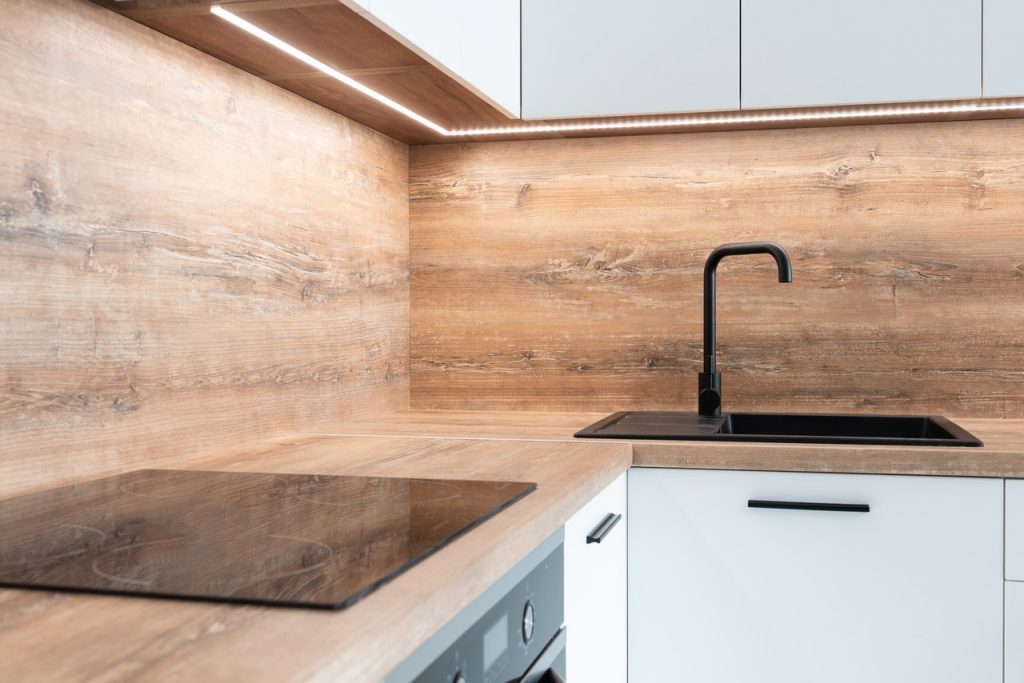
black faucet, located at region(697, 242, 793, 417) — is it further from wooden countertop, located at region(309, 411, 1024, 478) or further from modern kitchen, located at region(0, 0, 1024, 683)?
wooden countertop, located at region(309, 411, 1024, 478)

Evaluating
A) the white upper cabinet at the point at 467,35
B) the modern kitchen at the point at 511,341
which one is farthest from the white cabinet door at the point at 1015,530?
the white upper cabinet at the point at 467,35

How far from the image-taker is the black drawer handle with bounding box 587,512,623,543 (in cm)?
140

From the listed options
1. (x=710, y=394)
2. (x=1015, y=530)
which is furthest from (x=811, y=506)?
(x=710, y=394)

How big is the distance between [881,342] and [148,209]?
61.5 inches

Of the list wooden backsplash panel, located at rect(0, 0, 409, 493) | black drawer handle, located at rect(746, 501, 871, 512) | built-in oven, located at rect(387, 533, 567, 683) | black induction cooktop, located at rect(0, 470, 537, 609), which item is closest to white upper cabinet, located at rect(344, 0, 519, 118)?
wooden backsplash panel, located at rect(0, 0, 409, 493)

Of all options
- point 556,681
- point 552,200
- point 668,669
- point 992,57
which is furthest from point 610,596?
point 992,57

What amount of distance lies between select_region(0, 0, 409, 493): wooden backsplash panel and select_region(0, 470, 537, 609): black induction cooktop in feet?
0.47

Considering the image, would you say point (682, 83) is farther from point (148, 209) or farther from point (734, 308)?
point (148, 209)

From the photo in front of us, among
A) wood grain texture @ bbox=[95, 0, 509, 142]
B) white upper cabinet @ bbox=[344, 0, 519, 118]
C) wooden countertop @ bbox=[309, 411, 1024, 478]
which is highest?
white upper cabinet @ bbox=[344, 0, 519, 118]

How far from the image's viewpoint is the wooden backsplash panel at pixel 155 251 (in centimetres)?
122

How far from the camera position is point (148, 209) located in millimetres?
1434

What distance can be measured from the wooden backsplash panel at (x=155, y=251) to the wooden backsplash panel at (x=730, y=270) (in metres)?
0.37

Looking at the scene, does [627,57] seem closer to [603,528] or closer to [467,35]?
[467,35]

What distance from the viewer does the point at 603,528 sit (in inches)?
57.2
